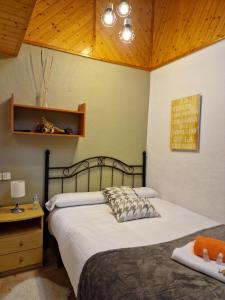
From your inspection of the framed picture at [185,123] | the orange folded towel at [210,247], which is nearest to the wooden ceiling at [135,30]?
the framed picture at [185,123]

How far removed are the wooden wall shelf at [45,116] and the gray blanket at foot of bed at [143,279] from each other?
5.30 ft

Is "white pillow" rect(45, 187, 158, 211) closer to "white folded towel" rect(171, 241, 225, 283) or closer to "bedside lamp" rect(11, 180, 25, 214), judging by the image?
"bedside lamp" rect(11, 180, 25, 214)

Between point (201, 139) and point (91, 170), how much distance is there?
4.78 ft

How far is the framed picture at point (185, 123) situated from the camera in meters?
2.55

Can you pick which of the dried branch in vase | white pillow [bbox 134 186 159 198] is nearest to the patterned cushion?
white pillow [bbox 134 186 159 198]

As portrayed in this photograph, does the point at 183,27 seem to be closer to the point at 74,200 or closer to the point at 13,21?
the point at 13,21

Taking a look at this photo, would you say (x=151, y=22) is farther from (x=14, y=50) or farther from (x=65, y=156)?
(x=65, y=156)

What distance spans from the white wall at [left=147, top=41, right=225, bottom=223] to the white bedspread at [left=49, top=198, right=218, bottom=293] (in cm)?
26

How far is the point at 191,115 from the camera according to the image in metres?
2.62

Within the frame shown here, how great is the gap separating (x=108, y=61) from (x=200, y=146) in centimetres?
168

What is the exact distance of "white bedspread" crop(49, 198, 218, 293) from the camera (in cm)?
163

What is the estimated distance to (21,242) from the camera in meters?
2.22

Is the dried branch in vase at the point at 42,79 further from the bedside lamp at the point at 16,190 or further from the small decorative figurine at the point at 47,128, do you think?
the bedside lamp at the point at 16,190

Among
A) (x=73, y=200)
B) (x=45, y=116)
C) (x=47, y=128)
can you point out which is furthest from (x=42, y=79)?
(x=73, y=200)
